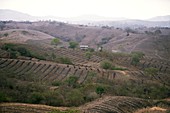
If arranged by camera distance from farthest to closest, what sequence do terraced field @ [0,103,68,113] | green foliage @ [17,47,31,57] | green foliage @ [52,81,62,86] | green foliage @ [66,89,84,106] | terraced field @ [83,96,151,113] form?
green foliage @ [17,47,31,57] < green foliage @ [52,81,62,86] < green foliage @ [66,89,84,106] < terraced field @ [83,96,151,113] < terraced field @ [0,103,68,113]

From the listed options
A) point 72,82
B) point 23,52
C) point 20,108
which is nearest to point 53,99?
point 20,108

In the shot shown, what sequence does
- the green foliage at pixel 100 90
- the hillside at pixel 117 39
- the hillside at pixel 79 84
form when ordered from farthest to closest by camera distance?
the hillside at pixel 117 39, the green foliage at pixel 100 90, the hillside at pixel 79 84

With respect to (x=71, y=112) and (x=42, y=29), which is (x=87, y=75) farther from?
(x=42, y=29)

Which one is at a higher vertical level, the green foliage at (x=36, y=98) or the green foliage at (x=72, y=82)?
the green foliage at (x=36, y=98)

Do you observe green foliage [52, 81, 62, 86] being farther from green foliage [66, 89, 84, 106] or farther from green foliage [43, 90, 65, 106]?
green foliage [43, 90, 65, 106]

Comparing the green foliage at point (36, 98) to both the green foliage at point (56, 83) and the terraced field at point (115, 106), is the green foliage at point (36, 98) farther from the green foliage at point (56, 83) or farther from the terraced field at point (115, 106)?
the green foliage at point (56, 83)

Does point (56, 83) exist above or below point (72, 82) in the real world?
below

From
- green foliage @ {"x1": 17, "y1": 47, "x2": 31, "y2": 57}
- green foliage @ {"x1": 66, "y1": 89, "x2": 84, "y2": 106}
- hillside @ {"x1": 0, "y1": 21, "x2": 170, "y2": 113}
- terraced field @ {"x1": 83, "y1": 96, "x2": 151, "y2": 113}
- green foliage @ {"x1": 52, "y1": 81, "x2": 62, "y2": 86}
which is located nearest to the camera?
terraced field @ {"x1": 83, "y1": 96, "x2": 151, "y2": 113}

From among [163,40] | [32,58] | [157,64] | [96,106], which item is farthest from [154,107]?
[163,40]

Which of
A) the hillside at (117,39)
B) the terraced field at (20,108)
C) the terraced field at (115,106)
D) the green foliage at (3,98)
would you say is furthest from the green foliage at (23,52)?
the hillside at (117,39)

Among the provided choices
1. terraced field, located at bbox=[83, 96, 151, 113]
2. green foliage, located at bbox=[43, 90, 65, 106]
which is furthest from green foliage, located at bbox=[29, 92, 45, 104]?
terraced field, located at bbox=[83, 96, 151, 113]

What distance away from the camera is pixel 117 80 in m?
50.7

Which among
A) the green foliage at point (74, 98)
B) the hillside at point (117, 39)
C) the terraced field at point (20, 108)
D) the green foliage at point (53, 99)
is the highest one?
the terraced field at point (20, 108)

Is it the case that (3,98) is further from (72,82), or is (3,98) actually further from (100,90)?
(72,82)
